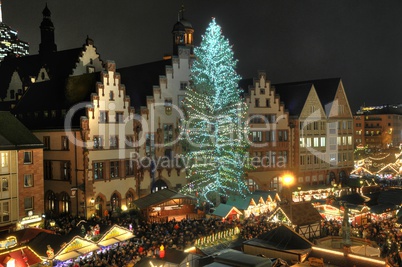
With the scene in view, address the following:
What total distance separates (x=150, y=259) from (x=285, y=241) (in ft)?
27.2

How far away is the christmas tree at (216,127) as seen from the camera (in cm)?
4600

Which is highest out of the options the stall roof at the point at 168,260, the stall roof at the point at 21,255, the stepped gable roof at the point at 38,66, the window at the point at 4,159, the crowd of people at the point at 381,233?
the stepped gable roof at the point at 38,66

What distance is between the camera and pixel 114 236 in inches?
1240

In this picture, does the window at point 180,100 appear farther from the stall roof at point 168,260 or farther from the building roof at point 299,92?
the stall roof at point 168,260

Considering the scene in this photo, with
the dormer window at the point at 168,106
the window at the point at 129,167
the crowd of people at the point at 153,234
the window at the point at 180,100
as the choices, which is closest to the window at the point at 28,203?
the crowd of people at the point at 153,234

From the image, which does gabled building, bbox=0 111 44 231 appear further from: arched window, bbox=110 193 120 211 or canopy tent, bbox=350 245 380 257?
canopy tent, bbox=350 245 380 257

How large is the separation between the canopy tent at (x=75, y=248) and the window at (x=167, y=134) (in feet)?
77.8

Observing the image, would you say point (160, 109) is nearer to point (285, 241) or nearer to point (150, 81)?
point (150, 81)

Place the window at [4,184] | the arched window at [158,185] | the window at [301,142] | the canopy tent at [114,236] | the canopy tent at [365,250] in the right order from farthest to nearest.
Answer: the window at [301,142], the arched window at [158,185], the window at [4,184], the canopy tent at [114,236], the canopy tent at [365,250]

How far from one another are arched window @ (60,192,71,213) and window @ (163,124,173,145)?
1201 cm

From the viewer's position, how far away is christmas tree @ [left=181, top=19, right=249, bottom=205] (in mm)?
46000

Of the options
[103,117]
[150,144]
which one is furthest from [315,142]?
[103,117]

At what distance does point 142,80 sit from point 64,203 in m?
18.1

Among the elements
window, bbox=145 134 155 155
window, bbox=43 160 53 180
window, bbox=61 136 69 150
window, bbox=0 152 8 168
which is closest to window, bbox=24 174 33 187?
window, bbox=0 152 8 168
